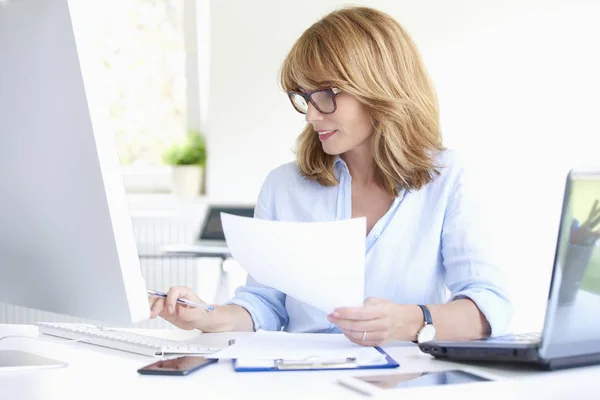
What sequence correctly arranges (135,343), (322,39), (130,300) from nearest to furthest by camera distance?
(130,300) < (135,343) < (322,39)

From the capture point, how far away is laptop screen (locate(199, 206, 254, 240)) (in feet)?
12.1

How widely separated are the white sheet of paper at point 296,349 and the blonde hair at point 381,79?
51 centimetres

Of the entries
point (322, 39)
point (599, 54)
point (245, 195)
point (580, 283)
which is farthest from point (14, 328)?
point (599, 54)

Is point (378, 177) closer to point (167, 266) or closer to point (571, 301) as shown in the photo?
point (571, 301)

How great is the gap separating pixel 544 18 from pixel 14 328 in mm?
3545

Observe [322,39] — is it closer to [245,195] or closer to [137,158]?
[245,195]

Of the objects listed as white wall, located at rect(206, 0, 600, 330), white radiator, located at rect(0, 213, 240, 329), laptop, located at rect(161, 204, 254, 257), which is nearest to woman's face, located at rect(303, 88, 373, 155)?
laptop, located at rect(161, 204, 254, 257)

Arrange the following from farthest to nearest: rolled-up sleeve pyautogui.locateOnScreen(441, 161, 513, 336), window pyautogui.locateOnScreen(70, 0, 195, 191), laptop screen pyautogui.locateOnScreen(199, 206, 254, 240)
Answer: window pyautogui.locateOnScreen(70, 0, 195, 191)
laptop screen pyautogui.locateOnScreen(199, 206, 254, 240)
rolled-up sleeve pyautogui.locateOnScreen(441, 161, 513, 336)

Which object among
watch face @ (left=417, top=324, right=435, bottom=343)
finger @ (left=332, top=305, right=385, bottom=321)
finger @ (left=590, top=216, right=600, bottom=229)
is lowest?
watch face @ (left=417, top=324, right=435, bottom=343)

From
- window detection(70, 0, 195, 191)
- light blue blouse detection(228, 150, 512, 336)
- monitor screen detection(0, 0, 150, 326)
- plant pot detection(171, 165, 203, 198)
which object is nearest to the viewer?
monitor screen detection(0, 0, 150, 326)

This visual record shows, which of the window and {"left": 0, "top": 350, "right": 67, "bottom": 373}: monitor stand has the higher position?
the window

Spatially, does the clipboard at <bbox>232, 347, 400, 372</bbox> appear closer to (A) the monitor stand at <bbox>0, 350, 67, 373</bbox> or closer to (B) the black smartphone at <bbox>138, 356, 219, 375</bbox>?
(B) the black smartphone at <bbox>138, 356, 219, 375</bbox>

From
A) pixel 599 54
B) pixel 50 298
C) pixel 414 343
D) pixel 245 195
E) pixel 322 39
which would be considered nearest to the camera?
pixel 50 298

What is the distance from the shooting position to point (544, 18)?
4.33 metres
